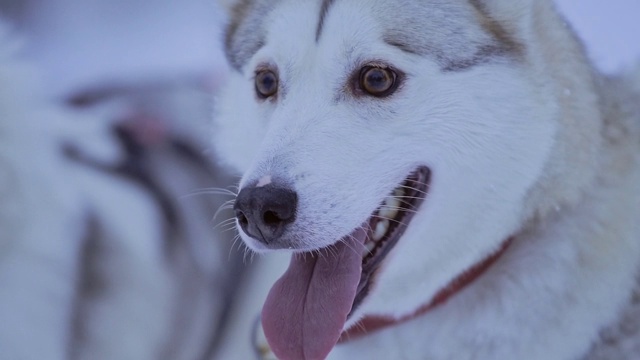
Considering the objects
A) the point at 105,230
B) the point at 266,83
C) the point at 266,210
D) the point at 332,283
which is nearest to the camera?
the point at 266,210

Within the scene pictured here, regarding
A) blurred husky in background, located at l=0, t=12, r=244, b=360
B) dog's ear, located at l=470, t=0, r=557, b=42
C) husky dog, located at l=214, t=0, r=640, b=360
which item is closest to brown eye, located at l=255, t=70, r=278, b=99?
husky dog, located at l=214, t=0, r=640, b=360

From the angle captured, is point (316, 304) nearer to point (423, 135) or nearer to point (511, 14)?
point (423, 135)

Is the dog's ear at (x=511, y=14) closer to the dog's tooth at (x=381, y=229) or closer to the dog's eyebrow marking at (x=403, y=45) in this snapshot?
the dog's eyebrow marking at (x=403, y=45)

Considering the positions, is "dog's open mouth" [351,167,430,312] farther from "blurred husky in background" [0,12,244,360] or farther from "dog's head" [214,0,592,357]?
"blurred husky in background" [0,12,244,360]

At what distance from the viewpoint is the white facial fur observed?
0.99 metres

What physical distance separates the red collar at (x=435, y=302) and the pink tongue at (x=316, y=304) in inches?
4.5

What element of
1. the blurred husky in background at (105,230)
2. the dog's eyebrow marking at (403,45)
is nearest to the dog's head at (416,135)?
the dog's eyebrow marking at (403,45)

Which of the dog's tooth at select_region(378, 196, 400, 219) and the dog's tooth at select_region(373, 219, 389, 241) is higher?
the dog's tooth at select_region(378, 196, 400, 219)

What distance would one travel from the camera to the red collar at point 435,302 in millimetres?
1051

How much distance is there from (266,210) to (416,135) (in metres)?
0.23

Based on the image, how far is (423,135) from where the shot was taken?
1.02 m

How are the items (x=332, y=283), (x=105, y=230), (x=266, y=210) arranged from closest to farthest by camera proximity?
(x=266, y=210) < (x=332, y=283) < (x=105, y=230)

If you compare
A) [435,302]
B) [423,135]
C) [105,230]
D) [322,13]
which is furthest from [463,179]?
[105,230]

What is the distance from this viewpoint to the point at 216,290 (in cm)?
194
